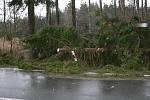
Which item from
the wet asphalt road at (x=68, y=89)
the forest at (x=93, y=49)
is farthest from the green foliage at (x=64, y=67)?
the wet asphalt road at (x=68, y=89)

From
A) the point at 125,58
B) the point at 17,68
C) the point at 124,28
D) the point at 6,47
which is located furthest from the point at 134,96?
the point at 6,47

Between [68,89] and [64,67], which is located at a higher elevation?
[64,67]

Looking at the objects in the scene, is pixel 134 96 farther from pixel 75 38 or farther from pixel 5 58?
pixel 5 58

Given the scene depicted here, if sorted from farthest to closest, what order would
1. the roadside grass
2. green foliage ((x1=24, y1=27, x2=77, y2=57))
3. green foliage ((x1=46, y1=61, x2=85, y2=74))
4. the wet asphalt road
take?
green foliage ((x1=24, y1=27, x2=77, y2=57))
green foliage ((x1=46, y1=61, x2=85, y2=74))
the roadside grass
the wet asphalt road

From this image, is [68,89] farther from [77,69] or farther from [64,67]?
[64,67]

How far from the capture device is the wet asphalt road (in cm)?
950

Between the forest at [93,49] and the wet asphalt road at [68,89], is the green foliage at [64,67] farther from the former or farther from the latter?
the wet asphalt road at [68,89]

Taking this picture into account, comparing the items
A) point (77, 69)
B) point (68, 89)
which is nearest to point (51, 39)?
point (77, 69)

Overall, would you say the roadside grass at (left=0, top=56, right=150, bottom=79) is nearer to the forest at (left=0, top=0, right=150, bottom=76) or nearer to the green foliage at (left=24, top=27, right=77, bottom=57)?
the forest at (left=0, top=0, right=150, bottom=76)

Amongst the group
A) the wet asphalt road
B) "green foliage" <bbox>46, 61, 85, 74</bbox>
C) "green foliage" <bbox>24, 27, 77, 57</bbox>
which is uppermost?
"green foliage" <bbox>24, 27, 77, 57</bbox>

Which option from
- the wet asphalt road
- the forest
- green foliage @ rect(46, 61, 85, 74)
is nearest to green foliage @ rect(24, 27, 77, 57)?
the forest

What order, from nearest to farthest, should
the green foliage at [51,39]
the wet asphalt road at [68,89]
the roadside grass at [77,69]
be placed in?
the wet asphalt road at [68,89]
the roadside grass at [77,69]
the green foliage at [51,39]

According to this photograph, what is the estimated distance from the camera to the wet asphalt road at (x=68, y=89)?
31.2ft

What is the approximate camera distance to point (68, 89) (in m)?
10.8
